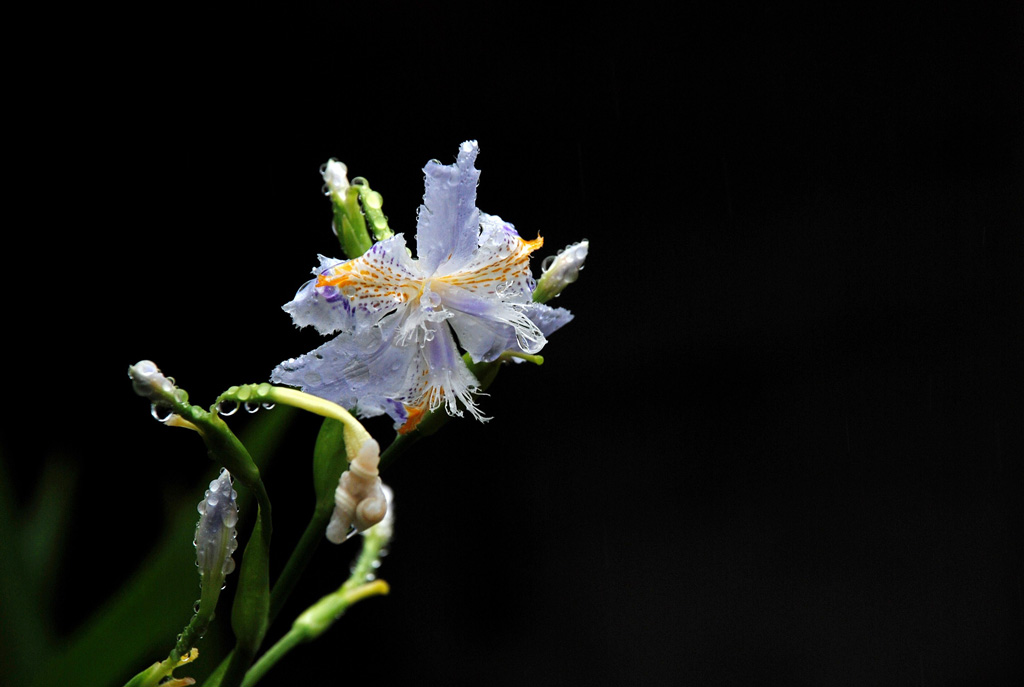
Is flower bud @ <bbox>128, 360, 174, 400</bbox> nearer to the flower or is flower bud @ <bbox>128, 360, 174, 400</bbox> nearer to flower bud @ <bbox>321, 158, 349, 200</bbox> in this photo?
the flower

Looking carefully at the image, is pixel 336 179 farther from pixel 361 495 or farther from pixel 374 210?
pixel 361 495

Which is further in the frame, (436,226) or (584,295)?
(584,295)

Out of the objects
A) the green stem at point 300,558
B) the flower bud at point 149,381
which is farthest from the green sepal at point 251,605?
the flower bud at point 149,381

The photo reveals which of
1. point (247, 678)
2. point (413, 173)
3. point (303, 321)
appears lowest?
point (247, 678)

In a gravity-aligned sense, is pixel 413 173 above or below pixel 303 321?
below

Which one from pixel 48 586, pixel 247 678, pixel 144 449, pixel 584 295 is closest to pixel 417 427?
pixel 247 678

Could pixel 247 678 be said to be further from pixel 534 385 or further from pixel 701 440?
pixel 701 440

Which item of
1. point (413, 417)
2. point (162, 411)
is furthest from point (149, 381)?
point (413, 417)

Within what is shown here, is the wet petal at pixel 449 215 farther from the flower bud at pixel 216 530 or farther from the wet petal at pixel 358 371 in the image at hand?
the flower bud at pixel 216 530
